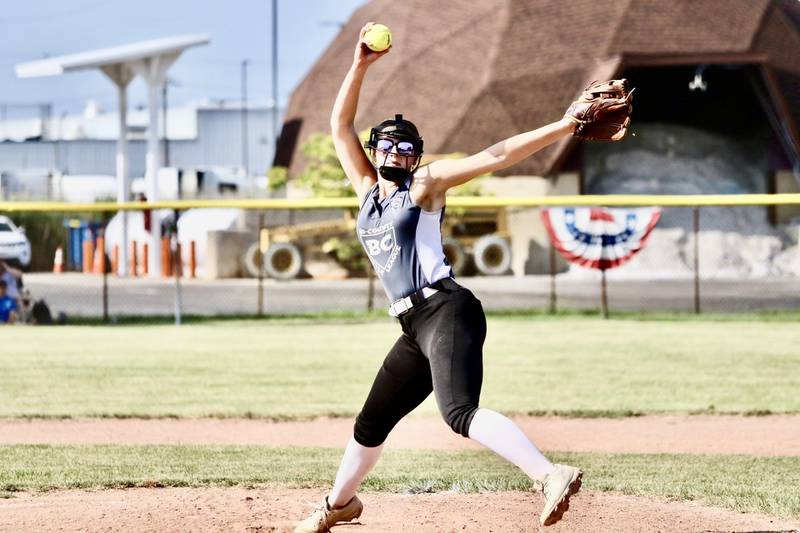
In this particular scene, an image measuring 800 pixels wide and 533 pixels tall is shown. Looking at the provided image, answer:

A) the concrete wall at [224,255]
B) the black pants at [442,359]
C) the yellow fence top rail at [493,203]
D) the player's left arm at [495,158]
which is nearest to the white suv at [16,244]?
the yellow fence top rail at [493,203]

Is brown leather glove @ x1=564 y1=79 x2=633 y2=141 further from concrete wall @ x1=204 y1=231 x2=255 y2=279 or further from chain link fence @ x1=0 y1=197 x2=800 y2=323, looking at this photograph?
concrete wall @ x1=204 y1=231 x2=255 y2=279

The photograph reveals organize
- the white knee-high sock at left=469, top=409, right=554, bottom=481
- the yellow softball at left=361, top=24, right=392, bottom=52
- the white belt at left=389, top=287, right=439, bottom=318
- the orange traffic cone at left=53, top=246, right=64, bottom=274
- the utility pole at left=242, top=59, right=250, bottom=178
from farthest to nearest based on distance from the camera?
the utility pole at left=242, top=59, right=250, bottom=178 → the orange traffic cone at left=53, top=246, right=64, bottom=274 → the yellow softball at left=361, top=24, right=392, bottom=52 → the white belt at left=389, top=287, right=439, bottom=318 → the white knee-high sock at left=469, top=409, right=554, bottom=481

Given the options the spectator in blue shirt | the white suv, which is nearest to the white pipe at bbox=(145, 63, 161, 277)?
the white suv

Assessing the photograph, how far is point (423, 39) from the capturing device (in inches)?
1710

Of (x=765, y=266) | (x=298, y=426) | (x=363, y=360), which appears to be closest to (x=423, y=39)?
(x=765, y=266)

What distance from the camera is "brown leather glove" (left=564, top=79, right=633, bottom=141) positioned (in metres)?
5.23

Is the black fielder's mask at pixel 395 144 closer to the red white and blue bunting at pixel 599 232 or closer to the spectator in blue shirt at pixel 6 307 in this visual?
the red white and blue bunting at pixel 599 232

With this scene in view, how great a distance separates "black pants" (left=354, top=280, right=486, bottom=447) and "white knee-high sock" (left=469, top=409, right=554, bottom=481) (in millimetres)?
66

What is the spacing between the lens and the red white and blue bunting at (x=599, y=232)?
20.0m

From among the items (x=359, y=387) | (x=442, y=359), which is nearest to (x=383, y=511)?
(x=442, y=359)

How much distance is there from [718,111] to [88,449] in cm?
3428

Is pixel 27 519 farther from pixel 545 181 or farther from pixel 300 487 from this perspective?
pixel 545 181

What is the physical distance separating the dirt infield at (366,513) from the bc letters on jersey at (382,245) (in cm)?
148

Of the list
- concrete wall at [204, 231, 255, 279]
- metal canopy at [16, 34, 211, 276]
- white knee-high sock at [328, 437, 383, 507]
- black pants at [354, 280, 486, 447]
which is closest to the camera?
black pants at [354, 280, 486, 447]
